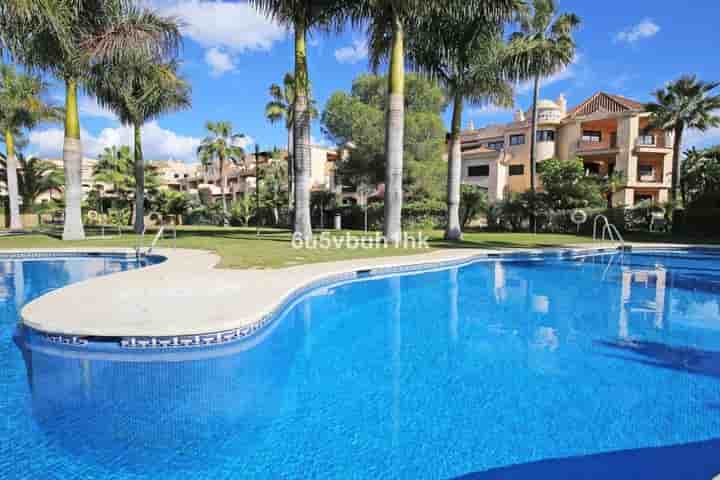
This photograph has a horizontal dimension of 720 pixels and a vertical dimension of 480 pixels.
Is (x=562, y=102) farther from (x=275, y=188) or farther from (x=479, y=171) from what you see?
(x=275, y=188)

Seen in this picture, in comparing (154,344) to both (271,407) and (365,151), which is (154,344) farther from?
(365,151)

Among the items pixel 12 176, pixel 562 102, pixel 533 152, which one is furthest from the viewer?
pixel 562 102

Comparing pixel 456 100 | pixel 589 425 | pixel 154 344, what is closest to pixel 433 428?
pixel 589 425

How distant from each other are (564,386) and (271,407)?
10.3ft

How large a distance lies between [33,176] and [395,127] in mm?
30512

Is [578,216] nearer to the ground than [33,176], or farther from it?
Answer: nearer to the ground

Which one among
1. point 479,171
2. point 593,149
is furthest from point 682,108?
point 479,171

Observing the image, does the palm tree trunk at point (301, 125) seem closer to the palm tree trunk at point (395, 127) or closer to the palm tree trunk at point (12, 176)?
the palm tree trunk at point (395, 127)

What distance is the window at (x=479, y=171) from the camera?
124 feet

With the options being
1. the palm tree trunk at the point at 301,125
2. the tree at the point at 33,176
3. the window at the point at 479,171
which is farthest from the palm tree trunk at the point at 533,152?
the tree at the point at 33,176

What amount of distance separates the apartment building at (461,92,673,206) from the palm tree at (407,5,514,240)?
1773 centimetres

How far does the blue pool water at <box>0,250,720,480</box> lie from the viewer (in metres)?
3.24

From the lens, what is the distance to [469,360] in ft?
17.9

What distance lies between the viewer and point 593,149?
33.8 meters
